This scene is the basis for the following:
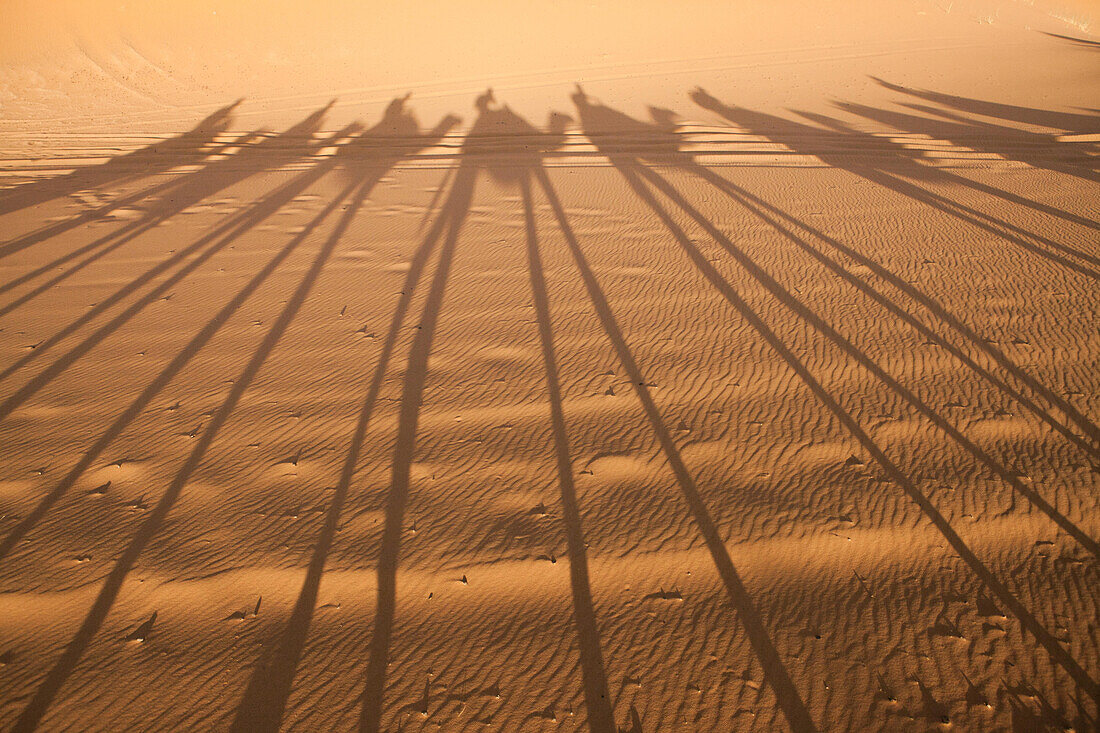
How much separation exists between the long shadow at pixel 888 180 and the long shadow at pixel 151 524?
376 inches

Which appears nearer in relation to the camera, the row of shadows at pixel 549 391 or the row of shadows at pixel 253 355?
the row of shadows at pixel 549 391

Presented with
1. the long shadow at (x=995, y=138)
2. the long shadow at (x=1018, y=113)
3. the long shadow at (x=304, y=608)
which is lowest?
the long shadow at (x=304, y=608)

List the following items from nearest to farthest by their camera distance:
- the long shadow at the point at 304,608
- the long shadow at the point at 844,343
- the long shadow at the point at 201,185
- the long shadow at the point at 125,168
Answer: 1. the long shadow at the point at 304,608
2. the long shadow at the point at 844,343
3. the long shadow at the point at 201,185
4. the long shadow at the point at 125,168

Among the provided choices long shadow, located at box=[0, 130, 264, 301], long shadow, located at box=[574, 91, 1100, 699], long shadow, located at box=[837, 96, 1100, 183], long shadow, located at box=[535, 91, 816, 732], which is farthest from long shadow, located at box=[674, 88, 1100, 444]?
long shadow, located at box=[0, 130, 264, 301]

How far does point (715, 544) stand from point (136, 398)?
5465mm

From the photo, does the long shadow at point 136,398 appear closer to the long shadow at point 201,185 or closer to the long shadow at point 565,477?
the long shadow at point 201,185

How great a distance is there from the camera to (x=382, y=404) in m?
5.71

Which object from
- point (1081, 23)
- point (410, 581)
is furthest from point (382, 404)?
point (1081, 23)

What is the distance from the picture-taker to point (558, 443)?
5230 millimetres

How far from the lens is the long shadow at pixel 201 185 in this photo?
8.34 m

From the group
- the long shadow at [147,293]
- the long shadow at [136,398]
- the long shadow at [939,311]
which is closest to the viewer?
the long shadow at [136,398]

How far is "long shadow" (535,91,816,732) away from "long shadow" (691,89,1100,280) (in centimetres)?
590

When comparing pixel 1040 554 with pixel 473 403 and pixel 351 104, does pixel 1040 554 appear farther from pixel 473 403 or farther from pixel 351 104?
pixel 351 104

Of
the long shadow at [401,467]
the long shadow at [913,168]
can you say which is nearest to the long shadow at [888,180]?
the long shadow at [913,168]
